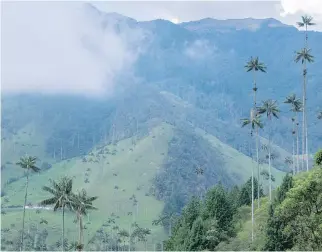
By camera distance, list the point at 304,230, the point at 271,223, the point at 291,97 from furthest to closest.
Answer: the point at 291,97 < the point at 271,223 < the point at 304,230

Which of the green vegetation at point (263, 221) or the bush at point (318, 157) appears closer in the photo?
the bush at point (318, 157)

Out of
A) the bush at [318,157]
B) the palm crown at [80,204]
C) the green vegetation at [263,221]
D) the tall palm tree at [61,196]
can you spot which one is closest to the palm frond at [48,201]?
the tall palm tree at [61,196]

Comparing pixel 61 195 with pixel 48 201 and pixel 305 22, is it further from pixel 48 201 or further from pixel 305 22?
pixel 305 22

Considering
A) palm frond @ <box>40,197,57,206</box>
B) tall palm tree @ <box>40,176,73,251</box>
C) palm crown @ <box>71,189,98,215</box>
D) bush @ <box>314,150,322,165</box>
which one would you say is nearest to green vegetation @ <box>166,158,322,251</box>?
bush @ <box>314,150,322,165</box>

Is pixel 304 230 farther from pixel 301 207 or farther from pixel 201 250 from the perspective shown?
pixel 201 250

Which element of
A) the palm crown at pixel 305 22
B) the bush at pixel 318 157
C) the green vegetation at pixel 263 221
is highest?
the palm crown at pixel 305 22

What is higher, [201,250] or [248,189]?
[248,189]

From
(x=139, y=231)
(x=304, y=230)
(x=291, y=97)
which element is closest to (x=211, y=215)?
(x=291, y=97)

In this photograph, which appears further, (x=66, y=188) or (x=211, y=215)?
(x=211, y=215)

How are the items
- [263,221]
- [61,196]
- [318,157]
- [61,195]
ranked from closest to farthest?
[318,157]
[61,196]
[61,195]
[263,221]

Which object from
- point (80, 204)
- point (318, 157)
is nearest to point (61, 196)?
point (80, 204)

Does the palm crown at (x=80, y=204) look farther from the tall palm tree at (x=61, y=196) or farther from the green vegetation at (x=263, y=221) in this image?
the green vegetation at (x=263, y=221)

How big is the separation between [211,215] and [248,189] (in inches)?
1112

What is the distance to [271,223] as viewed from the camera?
Result: 7100 centimetres
